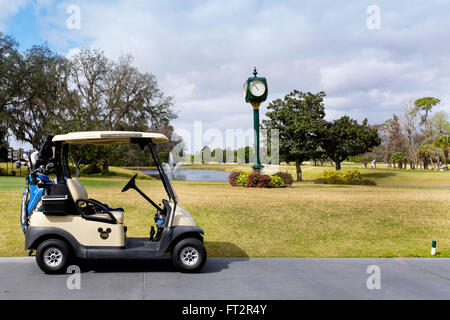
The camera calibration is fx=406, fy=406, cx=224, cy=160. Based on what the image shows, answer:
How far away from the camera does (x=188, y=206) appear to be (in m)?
12.5

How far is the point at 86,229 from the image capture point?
6176mm

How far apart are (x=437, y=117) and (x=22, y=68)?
53513 mm

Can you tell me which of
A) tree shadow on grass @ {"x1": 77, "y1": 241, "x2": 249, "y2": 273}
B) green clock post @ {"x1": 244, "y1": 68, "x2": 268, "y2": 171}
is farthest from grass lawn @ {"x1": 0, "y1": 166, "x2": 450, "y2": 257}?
green clock post @ {"x1": 244, "y1": 68, "x2": 268, "y2": 171}

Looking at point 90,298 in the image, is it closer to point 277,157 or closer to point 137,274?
point 137,274

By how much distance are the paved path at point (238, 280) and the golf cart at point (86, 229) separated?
1.01ft

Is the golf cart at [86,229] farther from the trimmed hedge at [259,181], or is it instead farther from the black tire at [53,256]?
the trimmed hedge at [259,181]

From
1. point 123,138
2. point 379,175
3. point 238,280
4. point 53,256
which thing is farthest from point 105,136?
point 379,175

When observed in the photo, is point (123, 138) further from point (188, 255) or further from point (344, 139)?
point (344, 139)

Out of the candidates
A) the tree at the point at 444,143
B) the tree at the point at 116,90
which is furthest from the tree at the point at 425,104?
the tree at the point at 116,90

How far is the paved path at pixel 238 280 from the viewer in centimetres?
534

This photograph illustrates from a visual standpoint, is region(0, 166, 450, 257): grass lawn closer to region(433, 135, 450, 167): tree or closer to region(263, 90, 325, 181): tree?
region(263, 90, 325, 181): tree

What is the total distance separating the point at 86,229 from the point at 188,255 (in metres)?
1.61

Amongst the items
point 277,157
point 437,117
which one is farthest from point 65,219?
point 437,117

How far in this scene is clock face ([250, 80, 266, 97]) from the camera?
71.1 ft
